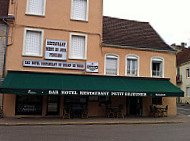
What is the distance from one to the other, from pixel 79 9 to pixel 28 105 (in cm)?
816

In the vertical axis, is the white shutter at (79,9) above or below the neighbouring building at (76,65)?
above

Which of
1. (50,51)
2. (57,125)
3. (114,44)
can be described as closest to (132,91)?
(114,44)

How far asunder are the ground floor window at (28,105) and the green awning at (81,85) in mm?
1667

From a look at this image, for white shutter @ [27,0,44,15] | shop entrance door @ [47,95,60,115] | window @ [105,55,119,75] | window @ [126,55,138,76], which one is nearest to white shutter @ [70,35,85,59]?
window @ [105,55,119,75]

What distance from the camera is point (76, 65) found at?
14211mm

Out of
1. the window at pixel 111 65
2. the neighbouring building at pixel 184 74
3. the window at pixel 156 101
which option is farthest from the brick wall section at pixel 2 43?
the neighbouring building at pixel 184 74

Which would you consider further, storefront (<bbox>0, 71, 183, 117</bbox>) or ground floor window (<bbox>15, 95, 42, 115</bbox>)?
ground floor window (<bbox>15, 95, 42, 115</bbox>)

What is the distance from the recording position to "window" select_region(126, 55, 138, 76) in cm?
1568

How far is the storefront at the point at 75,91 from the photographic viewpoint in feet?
39.5

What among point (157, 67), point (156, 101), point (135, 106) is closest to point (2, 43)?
point (135, 106)

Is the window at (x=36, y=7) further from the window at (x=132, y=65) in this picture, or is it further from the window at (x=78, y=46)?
the window at (x=132, y=65)

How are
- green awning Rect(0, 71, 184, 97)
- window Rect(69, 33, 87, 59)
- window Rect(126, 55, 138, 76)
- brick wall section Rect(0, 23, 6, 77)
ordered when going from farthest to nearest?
window Rect(126, 55, 138, 76)
window Rect(69, 33, 87, 59)
brick wall section Rect(0, 23, 6, 77)
green awning Rect(0, 71, 184, 97)

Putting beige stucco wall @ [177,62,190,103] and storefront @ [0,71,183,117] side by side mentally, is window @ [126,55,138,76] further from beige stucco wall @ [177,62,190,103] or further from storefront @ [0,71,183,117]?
beige stucco wall @ [177,62,190,103]

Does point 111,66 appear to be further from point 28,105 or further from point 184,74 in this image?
point 184,74
